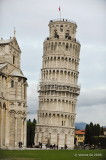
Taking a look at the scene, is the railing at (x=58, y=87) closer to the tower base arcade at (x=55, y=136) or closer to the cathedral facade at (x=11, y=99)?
the tower base arcade at (x=55, y=136)

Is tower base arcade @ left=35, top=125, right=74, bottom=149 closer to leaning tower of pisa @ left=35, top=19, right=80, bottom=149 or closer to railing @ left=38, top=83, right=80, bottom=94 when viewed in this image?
leaning tower of pisa @ left=35, top=19, right=80, bottom=149

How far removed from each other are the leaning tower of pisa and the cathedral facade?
20.1m

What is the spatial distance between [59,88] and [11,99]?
23.5 meters

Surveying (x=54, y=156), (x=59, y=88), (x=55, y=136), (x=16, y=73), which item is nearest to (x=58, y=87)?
(x=59, y=88)

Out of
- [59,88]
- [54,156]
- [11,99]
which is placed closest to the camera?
[54,156]

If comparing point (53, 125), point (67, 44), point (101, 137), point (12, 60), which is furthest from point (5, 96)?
point (101, 137)

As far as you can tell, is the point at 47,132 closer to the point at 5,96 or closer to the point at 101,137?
the point at 101,137

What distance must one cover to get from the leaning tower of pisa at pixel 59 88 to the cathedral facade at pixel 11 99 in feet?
66.0

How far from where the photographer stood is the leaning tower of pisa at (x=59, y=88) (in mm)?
68312

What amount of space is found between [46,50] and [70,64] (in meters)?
5.19

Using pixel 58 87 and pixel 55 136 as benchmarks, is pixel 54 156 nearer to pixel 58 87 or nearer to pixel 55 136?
pixel 55 136

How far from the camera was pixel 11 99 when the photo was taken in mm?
46969

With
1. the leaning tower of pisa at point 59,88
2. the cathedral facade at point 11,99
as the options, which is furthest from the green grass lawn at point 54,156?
the leaning tower of pisa at point 59,88

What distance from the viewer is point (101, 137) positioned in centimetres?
8269
